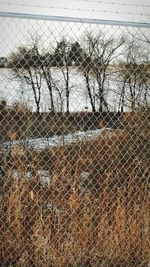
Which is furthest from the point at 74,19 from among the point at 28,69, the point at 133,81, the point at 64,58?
the point at 133,81

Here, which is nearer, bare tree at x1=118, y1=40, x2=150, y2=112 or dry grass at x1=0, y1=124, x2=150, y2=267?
dry grass at x1=0, y1=124, x2=150, y2=267

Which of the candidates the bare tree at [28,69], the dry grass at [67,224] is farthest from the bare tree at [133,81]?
the dry grass at [67,224]

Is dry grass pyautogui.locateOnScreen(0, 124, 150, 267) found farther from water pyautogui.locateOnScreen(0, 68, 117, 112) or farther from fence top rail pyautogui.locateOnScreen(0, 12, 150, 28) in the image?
fence top rail pyautogui.locateOnScreen(0, 12, 150, 28)

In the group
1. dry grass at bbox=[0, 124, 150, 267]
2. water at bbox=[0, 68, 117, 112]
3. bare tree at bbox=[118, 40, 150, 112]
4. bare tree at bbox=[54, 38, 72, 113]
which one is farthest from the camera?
bare tree at bbox=[118, 40, 150, 112]

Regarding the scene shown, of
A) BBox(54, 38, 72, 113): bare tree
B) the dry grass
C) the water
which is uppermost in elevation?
BBox(54, 38, 72, 113): bare tree

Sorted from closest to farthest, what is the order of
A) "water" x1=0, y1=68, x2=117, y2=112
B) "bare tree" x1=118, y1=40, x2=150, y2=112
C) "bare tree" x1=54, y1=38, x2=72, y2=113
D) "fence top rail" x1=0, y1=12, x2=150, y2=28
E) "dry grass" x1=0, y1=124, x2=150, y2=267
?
"fence top rail" x1=0, y1=12, x2=150, y2=28
"dry grass" x1=0, y1=124, x2=150, y2=267
"bare tree" x1=54, y1=38, x2=72, y2=113
"water" x1=0, y1=68, x2=117, y2=112
"bare tree" x1=118, y1=40, x2=150, y2=112

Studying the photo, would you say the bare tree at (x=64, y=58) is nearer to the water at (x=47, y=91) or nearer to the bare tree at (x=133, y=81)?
the water at (x=47, y=91)

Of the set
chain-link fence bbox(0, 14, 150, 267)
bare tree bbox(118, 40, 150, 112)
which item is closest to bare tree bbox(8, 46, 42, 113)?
chain-link fence bbox(0, 14, 150, 267)

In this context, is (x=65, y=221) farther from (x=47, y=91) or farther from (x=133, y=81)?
(x=133, y=81)

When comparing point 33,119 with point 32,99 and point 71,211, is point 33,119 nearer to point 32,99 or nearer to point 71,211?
point 32,99

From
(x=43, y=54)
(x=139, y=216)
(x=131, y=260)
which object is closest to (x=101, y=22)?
(x=43, y=54)

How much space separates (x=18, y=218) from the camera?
4176mm

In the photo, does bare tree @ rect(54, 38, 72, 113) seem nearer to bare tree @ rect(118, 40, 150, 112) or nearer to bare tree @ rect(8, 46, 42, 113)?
bare tree @ rect(8, 46, 42, 113)

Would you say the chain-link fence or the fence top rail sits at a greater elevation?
the fence top rail
